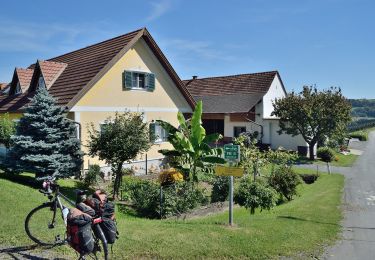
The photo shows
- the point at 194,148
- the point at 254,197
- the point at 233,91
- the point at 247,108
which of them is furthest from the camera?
the point at 233,91

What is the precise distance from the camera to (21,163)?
14.1 metres

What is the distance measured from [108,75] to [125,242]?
1417 cm

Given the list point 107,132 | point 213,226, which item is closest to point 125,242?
point 213,226

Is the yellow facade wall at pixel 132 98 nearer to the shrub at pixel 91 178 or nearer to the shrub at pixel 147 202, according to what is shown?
the shrub at pixel 91 178

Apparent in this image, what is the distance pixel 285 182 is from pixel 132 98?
10191 millimetres

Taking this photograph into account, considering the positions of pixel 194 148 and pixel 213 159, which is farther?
pixel 194 148

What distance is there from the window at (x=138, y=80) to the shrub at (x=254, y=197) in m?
10.1

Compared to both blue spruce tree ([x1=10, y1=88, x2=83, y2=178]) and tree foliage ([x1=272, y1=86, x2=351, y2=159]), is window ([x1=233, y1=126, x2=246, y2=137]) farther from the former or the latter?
blue spruce tree ([x1=10, y1=88, x2=83, y2=178])

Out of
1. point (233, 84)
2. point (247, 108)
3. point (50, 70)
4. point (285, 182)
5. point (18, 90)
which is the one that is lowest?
point (285, 182)

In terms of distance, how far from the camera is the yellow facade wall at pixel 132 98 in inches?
758

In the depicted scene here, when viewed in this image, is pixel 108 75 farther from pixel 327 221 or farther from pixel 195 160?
pixel 327 221

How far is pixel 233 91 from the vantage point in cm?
3969

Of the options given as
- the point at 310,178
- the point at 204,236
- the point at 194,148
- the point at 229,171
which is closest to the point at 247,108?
the point at 310,178

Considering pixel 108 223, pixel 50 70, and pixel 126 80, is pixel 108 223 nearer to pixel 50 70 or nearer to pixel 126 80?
pixel 126 80
